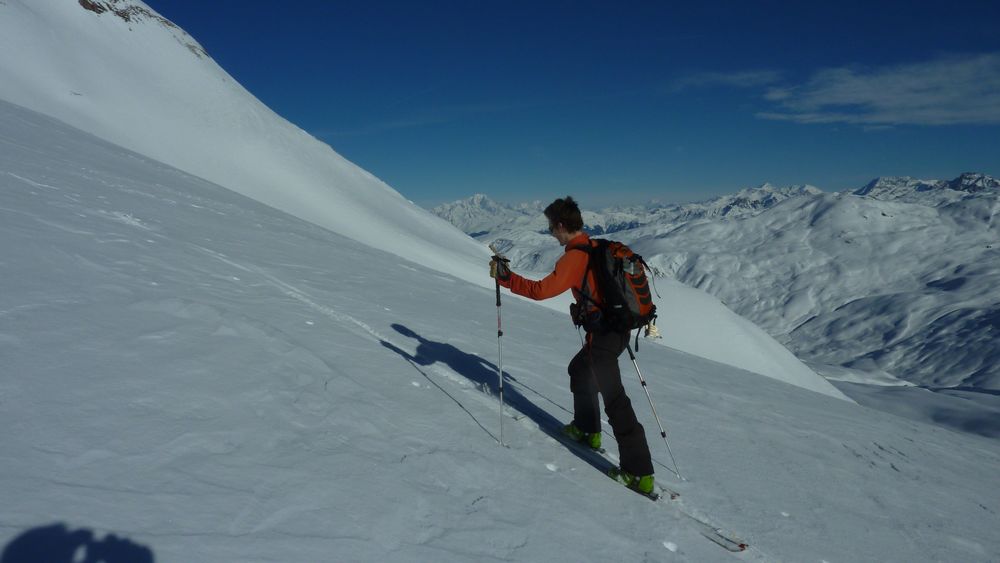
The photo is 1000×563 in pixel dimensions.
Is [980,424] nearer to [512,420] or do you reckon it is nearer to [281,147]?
[512,420]

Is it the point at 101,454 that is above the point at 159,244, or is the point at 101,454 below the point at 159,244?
below

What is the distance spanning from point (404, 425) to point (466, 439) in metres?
0.60

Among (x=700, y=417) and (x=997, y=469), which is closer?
(x=700, y=417)

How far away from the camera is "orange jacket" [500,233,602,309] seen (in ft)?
15.7

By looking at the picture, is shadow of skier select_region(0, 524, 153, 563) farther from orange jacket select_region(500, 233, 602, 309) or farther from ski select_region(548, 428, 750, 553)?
ski select_region(548, 428, 750, 553)

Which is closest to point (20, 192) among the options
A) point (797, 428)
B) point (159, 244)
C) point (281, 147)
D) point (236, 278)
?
point (159, 244)

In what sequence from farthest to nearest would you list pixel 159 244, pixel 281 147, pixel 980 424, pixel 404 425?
pixel 281 147, pixel 980 424, pixel 159 244, pixel 404 425

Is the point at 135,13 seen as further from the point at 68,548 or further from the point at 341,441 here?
the point at 68,548

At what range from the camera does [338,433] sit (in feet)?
14.6

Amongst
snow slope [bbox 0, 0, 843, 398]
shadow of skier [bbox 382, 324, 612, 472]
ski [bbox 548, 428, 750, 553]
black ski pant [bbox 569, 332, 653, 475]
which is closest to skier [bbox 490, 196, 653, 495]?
black ski pant [bbox 569, 332, 653, 475]

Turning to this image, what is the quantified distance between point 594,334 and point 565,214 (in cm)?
117

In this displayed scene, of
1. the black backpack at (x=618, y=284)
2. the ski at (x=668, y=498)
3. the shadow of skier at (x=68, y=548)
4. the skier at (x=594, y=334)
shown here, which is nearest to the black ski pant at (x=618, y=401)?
the skier at (x=594, y=334)

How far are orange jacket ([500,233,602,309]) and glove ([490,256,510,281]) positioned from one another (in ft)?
0.55

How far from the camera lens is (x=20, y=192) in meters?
9.30
